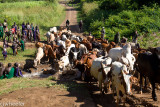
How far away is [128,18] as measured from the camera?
2231 cm

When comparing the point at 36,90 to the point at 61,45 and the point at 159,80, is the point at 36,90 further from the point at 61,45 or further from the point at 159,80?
the point at 61,45

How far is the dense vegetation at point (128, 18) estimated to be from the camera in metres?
19.5

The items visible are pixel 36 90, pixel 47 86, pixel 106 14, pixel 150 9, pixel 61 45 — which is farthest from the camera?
pixel 106 14

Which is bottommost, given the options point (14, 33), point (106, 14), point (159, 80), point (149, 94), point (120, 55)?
point (149, 94)

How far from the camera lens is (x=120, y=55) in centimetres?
933

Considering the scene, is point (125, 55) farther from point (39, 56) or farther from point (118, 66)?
point (39, 56)

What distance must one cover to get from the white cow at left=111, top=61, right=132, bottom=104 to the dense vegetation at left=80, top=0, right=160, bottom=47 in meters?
11.4

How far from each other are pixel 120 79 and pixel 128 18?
16463 millimetres

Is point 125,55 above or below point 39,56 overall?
above

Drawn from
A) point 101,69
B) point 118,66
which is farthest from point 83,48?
point 118,66

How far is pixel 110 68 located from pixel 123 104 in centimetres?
163

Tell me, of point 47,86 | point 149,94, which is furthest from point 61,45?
point 149,94

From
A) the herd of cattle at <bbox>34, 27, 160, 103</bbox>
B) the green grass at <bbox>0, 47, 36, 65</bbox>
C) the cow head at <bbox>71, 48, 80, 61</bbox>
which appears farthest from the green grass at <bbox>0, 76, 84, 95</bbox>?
the green grass at <bbox>0, 47, 36, 65</bbox>

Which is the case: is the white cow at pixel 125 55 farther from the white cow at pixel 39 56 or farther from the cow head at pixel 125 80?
the white cow at pixel 39 56
